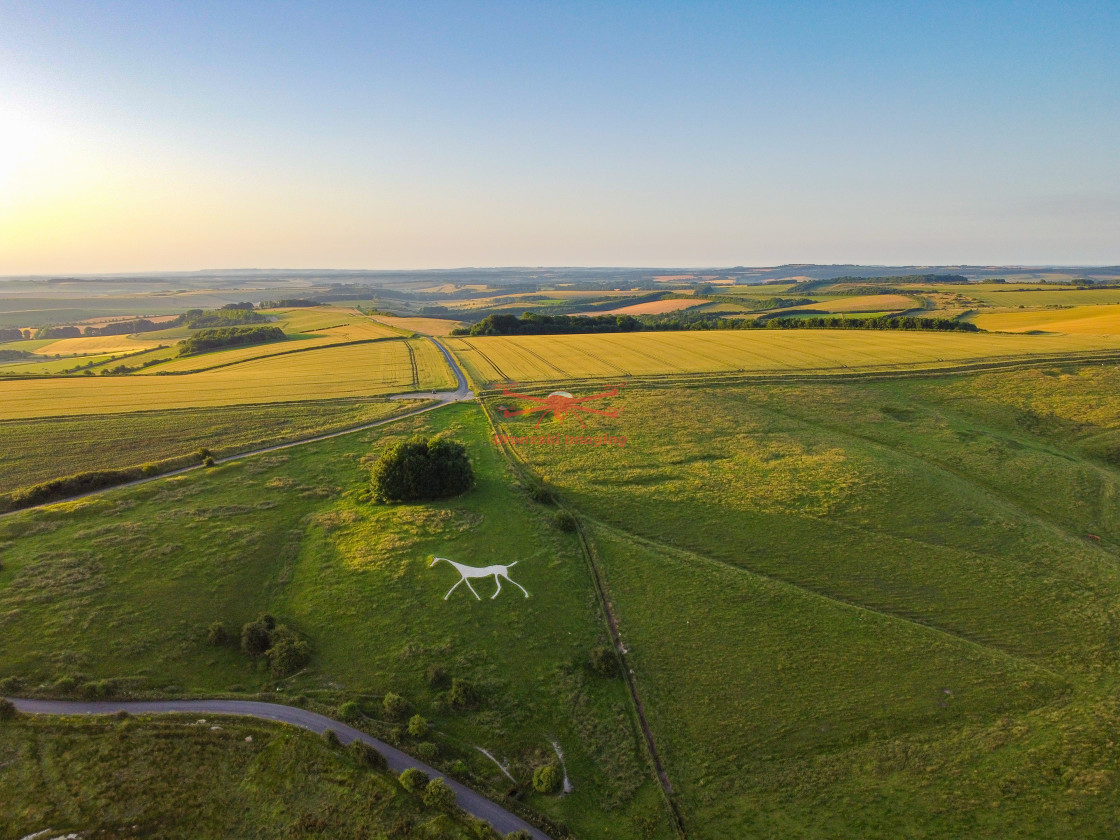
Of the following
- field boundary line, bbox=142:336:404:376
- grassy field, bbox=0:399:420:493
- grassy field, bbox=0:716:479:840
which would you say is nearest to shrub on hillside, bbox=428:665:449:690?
grassy field, bbox=0:716:479:840

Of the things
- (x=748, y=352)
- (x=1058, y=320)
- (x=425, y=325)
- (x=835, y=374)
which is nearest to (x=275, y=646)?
(x=835, y=374)

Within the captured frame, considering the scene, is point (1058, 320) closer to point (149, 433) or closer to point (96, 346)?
point (149, 433)

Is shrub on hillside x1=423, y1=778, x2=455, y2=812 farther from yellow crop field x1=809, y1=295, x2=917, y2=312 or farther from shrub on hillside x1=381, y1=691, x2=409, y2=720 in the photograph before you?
yellow crop field x1=809, y1=295, x2=917, y2=312

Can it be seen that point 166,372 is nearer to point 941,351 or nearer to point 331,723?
point 331,723

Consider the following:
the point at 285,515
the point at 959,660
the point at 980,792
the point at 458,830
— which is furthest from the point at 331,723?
the point at 959,660

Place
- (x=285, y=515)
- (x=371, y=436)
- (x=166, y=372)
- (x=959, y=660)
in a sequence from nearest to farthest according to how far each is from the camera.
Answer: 1. (x=959, y=660)
2. (x=285, y=515)
3. (x=371, y=436)
4. (x=166, y=372)
